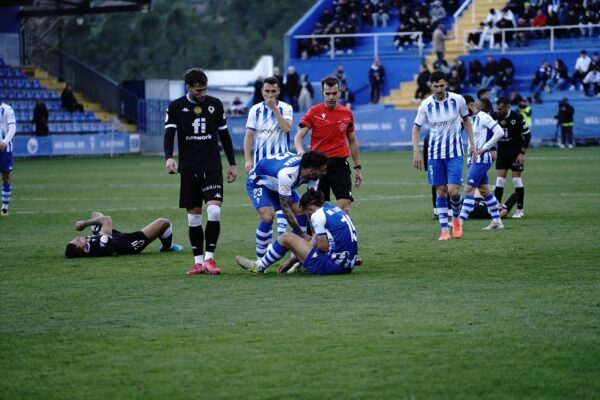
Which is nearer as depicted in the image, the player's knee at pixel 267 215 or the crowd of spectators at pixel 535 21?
the player's knee at pixel 267 215

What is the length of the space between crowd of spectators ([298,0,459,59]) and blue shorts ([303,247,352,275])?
4225 cm

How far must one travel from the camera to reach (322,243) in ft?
39.5

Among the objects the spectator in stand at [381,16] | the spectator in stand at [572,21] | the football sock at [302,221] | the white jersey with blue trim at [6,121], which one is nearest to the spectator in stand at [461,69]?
the spectator in stand at [572,21]

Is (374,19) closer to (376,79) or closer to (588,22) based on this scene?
(376,79)

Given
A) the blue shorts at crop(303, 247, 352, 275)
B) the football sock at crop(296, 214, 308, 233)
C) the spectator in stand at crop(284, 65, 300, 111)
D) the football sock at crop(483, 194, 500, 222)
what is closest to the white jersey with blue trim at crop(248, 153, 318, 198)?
the football sock at crop(296, 214, 308, 233)

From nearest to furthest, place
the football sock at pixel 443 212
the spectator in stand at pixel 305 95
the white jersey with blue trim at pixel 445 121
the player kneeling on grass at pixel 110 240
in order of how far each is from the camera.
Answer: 1. the player kneeling on grass at pixel 110 240
2. the white jersey with blue trim at pixel 445 121
3. the football sock at pixel 443 212
4. the spectator in stand at pixel 305 95

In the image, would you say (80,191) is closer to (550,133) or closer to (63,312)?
(63,312)

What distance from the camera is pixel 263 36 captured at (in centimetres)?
11819

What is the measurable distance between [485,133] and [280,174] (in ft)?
23.9

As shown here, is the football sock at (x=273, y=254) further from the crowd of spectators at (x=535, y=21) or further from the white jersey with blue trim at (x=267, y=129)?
the crowd of spectators at (x=535, y=21)

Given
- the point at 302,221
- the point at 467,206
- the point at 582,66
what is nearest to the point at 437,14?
the point at 582,66

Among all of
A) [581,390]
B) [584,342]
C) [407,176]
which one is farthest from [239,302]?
[407,176]

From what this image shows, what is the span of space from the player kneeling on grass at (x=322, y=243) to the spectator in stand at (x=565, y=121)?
32.4m

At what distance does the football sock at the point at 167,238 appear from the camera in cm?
1535
